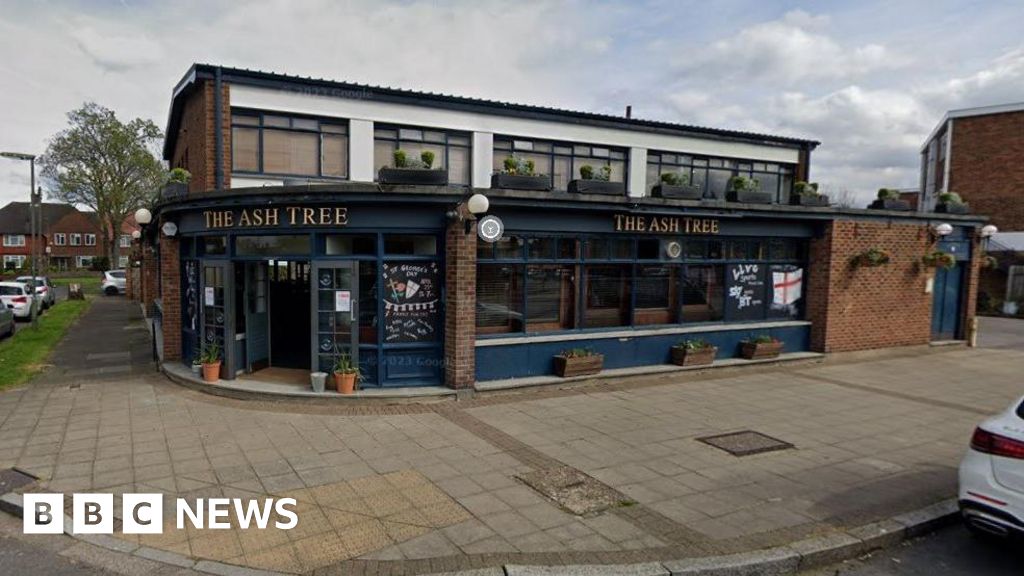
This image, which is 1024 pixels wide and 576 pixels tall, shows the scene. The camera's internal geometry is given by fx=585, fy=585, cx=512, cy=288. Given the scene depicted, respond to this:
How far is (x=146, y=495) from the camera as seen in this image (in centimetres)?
551

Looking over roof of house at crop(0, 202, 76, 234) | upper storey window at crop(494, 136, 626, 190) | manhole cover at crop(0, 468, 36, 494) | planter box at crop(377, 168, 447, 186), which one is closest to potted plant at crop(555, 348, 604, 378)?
planter box at crop(377, 168, 447, 186)

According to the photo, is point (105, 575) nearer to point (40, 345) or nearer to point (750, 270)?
point (750, 270)

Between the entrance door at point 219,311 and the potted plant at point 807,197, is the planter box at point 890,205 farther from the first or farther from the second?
the entrance door at point 219,311

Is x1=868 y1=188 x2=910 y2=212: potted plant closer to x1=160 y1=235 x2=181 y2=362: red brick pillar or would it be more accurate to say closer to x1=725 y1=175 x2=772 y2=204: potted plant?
x1=725 y1=175 x2=772 y2=204: potted plant

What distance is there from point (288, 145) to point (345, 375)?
718cm

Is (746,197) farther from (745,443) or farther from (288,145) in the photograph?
(288,145)

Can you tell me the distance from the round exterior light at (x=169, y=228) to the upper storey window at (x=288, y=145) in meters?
2.60

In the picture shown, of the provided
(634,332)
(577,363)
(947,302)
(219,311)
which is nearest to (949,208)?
(947,302)

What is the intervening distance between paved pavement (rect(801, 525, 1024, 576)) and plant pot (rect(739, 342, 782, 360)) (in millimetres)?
7038

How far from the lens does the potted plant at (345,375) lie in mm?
8852

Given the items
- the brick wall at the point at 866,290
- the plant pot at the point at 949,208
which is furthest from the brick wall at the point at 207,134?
the plant pot at the point at 949,208

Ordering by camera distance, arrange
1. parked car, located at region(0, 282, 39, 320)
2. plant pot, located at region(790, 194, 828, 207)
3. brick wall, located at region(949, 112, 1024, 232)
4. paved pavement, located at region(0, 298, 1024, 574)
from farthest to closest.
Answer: brick wall, located at region(949, 112, 1024, 232) < parked car, located at region(0, 282, 39, 320) < plant pot, located at region(790, 194, 828, 207) < paved pavement, located at region(0, 298, 1024, 574)

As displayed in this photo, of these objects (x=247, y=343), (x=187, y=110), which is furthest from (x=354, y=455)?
(x=187, y=110)

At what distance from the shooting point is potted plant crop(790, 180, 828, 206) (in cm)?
1268
